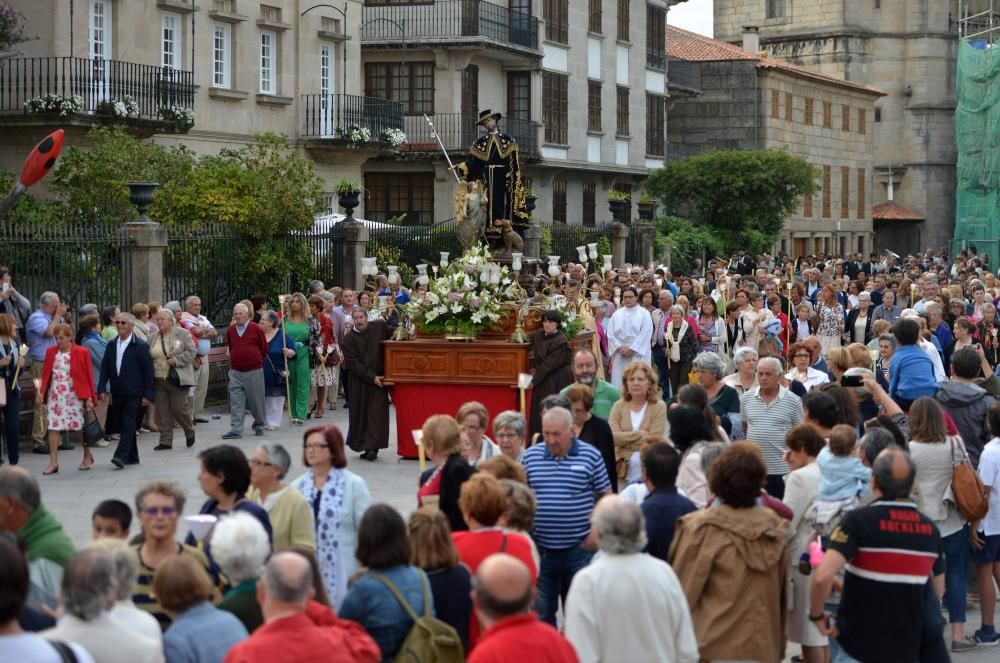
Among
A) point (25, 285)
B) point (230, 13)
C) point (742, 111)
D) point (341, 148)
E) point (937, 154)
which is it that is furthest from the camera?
point (937, 154)

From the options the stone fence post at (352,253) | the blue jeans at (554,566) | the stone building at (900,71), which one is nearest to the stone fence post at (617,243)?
the stone fence post at (352,253)

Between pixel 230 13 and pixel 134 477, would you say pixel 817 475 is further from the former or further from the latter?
pixel 230 13

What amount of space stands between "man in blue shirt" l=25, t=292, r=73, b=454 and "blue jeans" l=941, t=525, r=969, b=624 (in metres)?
10.2

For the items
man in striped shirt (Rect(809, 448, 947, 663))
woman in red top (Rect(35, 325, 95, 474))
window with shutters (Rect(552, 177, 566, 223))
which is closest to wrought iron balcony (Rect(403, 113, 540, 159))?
window with shutters (Rect(552, 177, 566, 223))

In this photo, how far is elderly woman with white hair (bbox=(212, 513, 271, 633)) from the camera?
6270 millimetres

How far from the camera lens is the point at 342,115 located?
1372 inches

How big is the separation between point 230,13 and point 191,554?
2578 cm

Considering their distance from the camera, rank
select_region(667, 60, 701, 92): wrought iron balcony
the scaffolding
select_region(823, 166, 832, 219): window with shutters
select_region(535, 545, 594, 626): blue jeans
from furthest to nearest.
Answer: the scaffolding < select_region(823, 166, 832, 219): window with shutters < select_region(667, 60, 701, 92): wrought iron balcony < select_region(535, 545, 594, 626): blue jeans

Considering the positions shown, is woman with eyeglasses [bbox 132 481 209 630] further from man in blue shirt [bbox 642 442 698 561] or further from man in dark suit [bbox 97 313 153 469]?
man in dark suit [bbox 97 313 153 469]

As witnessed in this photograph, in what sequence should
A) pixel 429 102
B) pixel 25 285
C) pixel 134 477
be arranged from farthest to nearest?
pixel 429 102 → pixel 25 285 → pixel 134 477

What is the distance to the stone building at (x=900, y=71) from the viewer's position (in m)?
73.2

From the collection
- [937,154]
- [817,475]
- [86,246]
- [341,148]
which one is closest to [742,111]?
[937,154]

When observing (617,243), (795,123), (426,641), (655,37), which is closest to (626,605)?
(426,641)

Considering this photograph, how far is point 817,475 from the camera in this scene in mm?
8398
